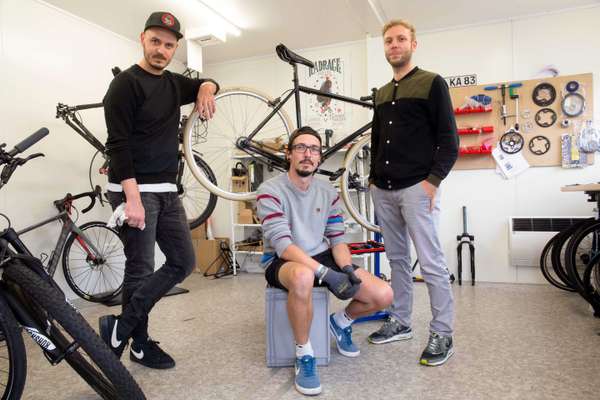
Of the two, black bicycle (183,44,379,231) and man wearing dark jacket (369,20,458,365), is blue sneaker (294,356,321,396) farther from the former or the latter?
black bicycle (183,44,379,231)

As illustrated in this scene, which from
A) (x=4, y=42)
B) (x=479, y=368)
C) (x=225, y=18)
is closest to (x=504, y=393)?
(x=479, y=368)

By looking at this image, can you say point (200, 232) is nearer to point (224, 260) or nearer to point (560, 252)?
point (224, 260)

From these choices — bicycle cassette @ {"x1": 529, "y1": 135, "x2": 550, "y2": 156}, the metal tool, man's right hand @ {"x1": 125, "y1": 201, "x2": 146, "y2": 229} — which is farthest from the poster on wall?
man's right hand @ {"x1": 125, "y1": 201, "x2": 146, "y2": 229}

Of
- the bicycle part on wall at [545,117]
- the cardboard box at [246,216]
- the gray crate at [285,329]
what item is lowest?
the gray crate at [285,329]

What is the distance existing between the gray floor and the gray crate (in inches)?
2.5

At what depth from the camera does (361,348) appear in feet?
7.23

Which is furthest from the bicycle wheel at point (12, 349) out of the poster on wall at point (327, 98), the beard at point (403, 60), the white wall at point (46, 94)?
the poster on wall at point (327, 98)

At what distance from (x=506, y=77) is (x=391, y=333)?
2764 mm

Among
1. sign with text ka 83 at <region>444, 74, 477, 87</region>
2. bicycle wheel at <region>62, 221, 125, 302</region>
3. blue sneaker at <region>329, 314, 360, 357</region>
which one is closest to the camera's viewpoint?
blue sneaker at <region>329, 314, 360, 357</region>

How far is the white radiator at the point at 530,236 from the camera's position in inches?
139

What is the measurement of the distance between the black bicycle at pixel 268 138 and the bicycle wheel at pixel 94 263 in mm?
1121

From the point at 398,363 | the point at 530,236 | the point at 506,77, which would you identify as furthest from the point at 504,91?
the point at 398,363

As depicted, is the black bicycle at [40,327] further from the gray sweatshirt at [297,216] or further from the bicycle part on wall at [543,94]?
the bicycle part on wall at [543,94]

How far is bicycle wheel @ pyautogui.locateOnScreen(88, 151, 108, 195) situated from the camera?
362 centimetres
